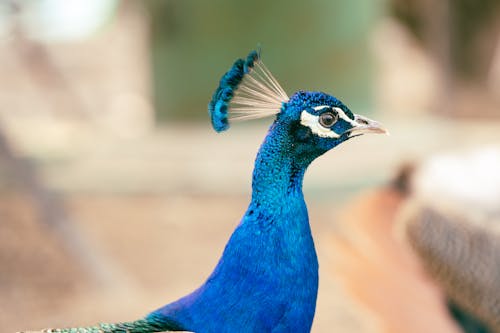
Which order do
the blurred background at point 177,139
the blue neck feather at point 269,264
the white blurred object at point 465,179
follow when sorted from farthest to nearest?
the blurred background at point 177,139 < the white blurred object at point 465,179 < the blue neck feather at point 269,264

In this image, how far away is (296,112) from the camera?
2.21ft

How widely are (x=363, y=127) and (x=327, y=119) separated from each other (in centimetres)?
4

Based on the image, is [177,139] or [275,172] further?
[177,139]

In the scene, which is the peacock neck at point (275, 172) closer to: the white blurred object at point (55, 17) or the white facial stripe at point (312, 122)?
the white facial stripe at point (312, 122)

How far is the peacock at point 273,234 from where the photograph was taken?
0.66 metres

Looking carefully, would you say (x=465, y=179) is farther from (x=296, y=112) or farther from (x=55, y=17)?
(x=55, y=17)

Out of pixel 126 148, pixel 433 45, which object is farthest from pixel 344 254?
pixel 433 45

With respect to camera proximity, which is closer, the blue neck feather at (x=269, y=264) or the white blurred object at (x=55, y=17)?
the blue neck feather at (x=269, y=264)

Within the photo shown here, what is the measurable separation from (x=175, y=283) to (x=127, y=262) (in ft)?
1.04

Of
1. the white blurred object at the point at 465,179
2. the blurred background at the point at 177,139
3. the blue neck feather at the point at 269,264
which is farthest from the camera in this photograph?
the blurred background at the point at 177,139

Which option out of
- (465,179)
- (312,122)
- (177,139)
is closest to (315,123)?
(312,122)

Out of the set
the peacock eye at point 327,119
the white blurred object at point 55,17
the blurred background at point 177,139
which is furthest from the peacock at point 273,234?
the white blurred object at point 55,17

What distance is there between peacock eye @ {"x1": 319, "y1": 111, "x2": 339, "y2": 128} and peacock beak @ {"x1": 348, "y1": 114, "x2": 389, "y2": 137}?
2cm

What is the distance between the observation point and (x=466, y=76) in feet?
16.9
